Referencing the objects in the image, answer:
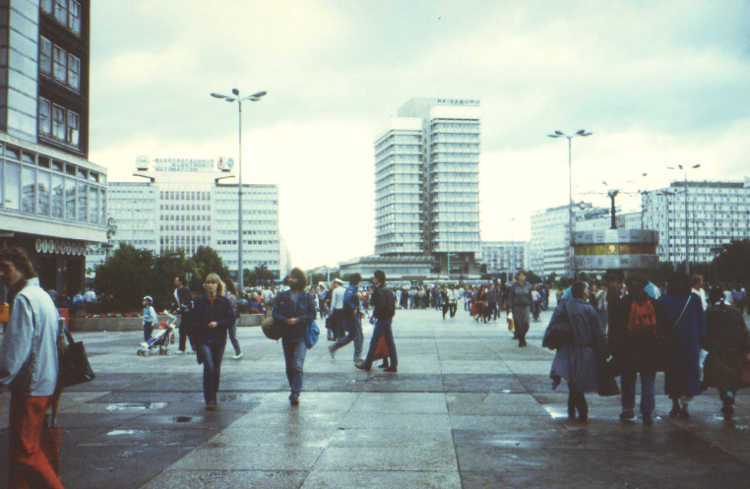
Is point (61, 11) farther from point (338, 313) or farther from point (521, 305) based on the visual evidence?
point (521, 305)

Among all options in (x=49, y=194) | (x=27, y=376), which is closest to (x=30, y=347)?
(x=27, y=376)

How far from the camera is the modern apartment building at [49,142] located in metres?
28.3

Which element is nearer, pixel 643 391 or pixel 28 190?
pixel 643 391

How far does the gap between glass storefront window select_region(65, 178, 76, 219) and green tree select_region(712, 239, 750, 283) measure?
50.4 m

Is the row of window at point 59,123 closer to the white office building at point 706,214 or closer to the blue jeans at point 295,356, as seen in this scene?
the blue jeans at point 295,356

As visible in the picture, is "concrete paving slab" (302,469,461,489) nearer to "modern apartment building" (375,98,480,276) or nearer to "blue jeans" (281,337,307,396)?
"blue jeans" (281,337,307,396)

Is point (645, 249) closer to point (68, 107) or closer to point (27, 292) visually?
point (68, 107)

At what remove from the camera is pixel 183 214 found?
577ft

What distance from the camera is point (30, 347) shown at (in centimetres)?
454

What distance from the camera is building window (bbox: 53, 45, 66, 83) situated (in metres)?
32.3

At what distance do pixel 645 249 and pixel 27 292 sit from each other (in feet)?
180

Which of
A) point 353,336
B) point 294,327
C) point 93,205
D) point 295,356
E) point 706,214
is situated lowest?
point 353,336

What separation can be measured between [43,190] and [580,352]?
27794mm

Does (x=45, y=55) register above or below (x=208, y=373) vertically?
above
